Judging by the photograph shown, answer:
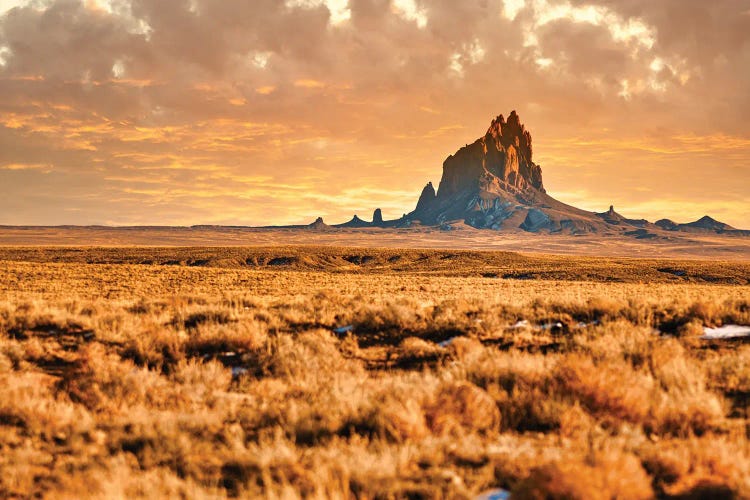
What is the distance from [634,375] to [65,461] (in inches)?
251

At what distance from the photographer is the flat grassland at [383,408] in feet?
14.2

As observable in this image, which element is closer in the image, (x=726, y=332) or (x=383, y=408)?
(x=383, y=408)

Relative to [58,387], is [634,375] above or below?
above

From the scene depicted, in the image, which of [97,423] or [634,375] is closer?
[97,423]

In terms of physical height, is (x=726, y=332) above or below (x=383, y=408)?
below

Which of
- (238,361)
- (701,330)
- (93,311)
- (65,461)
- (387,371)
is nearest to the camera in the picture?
(65,461)

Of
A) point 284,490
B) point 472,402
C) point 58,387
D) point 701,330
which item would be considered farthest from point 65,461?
point 701,330

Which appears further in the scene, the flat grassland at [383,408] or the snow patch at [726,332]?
the snow patch at [726,332]

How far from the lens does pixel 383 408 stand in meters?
5.75

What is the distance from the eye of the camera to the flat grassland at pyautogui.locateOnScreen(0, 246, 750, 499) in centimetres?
434

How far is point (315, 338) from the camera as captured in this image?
34.8 ft

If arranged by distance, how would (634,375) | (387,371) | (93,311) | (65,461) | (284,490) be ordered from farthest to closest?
(93,311) < (387,371) < (634,375) < (65,461) < (284,490)

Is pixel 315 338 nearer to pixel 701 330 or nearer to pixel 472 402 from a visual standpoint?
pixel 472 402

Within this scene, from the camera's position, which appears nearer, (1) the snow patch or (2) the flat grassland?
(2) the flat grassland
